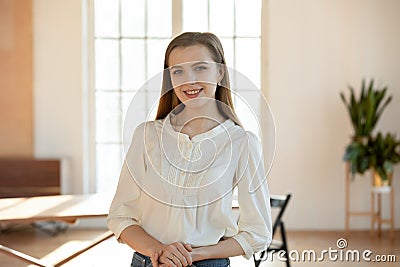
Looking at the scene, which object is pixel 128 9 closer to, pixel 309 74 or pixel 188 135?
pixel 309 74

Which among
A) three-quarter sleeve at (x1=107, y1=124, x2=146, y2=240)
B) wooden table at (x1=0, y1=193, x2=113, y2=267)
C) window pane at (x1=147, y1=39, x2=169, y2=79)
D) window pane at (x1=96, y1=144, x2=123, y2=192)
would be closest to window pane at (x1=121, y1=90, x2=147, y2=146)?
three-quarter sleeve at (x1=107, y1=124, x2=146, y2=240)

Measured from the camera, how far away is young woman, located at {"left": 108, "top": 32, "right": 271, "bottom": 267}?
1.61m

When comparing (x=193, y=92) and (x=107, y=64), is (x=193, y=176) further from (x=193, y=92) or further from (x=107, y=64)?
(x=107, y=64)

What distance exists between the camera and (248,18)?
7.87 meters

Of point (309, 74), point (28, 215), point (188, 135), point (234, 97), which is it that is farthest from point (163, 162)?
point (309, 74)

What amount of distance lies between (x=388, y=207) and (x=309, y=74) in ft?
5.38

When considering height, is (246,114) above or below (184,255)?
above

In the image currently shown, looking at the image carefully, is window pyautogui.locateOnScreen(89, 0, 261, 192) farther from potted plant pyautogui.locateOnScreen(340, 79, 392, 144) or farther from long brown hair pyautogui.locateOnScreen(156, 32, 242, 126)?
long brown hair pyautogui.locateOnScreen(156, 32, 242, 126)

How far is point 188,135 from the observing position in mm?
1665

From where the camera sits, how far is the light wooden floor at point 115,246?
614 cm

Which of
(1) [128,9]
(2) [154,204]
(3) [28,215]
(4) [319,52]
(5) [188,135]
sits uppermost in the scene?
(1) [128,9]

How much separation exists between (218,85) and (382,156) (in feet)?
18.6

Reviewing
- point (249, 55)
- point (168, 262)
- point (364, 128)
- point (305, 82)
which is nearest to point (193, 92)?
point (168, 262)

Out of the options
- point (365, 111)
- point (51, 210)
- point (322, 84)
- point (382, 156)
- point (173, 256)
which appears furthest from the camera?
point (322, 84)
